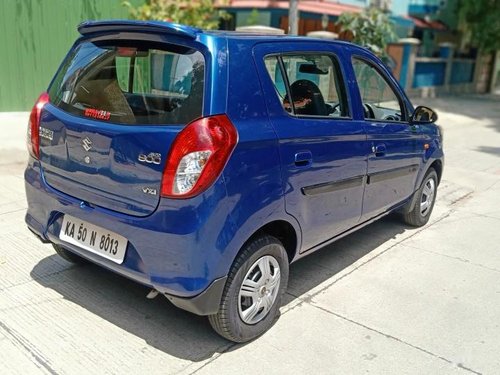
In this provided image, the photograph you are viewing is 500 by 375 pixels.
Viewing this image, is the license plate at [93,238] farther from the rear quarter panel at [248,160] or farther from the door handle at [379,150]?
the door handle at [379,150]

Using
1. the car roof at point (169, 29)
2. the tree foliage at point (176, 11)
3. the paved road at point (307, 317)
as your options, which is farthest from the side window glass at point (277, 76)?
the tree foliage at point (176, 11)

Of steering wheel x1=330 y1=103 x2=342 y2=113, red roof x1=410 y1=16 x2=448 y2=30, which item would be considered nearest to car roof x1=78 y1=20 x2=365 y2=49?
steering wheel x1=330 y1=103 x2=342 y2=113

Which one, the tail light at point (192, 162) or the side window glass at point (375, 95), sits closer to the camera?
the tail light at point (192, 162)

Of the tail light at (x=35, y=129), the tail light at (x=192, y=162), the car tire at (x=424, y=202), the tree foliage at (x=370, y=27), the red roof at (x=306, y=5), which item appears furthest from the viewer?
the red roof at (x=306, y=5)

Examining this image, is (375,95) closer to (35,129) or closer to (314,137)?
(314,137)

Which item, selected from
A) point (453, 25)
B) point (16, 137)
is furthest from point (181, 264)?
point (453, 25)

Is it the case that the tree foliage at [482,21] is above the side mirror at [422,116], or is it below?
above

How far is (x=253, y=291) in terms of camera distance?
283 cm

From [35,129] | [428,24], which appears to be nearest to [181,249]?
[35,129]

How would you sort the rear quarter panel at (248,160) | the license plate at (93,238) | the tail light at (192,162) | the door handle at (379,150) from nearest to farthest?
the tail light at (192,162) < the rear quarter panel at (248,160) < the license plate at (93,238) < the door handle at (379,150)

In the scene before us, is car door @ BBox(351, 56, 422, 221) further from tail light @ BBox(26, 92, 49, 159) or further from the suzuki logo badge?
tail light @ BBox(26, 92, 49, 159)

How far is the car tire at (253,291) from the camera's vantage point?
2.67m

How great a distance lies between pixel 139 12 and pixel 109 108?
710 centimetres

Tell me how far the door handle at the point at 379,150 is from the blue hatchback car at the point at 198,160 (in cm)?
23
